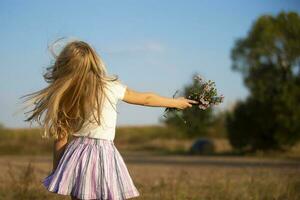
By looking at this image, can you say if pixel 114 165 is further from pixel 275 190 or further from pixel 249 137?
pixel 249 137

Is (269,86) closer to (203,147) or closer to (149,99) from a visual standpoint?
(203,147)

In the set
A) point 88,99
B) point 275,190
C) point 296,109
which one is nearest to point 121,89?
point 88,99

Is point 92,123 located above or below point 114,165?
above

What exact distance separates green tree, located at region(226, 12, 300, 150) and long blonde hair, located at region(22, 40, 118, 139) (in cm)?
3223

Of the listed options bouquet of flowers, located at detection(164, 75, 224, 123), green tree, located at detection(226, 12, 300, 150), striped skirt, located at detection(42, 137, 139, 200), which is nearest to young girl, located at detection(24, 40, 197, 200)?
striped skirt, located at detection(42, 137, 139, 200)

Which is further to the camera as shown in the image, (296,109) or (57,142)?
(296,109)

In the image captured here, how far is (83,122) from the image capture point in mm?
4828

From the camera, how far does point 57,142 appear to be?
500cm

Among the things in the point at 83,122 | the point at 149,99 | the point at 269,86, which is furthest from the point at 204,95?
the point at 269,86

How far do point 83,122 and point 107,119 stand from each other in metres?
0.19

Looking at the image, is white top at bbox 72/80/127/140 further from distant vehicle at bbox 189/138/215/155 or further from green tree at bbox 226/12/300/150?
distant vehicle at bbox 189/138/215/155

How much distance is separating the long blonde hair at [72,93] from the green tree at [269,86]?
3223 centimetres

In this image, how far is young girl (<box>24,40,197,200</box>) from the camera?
15.4 feet

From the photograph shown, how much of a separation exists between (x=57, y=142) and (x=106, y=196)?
2.19 ft
